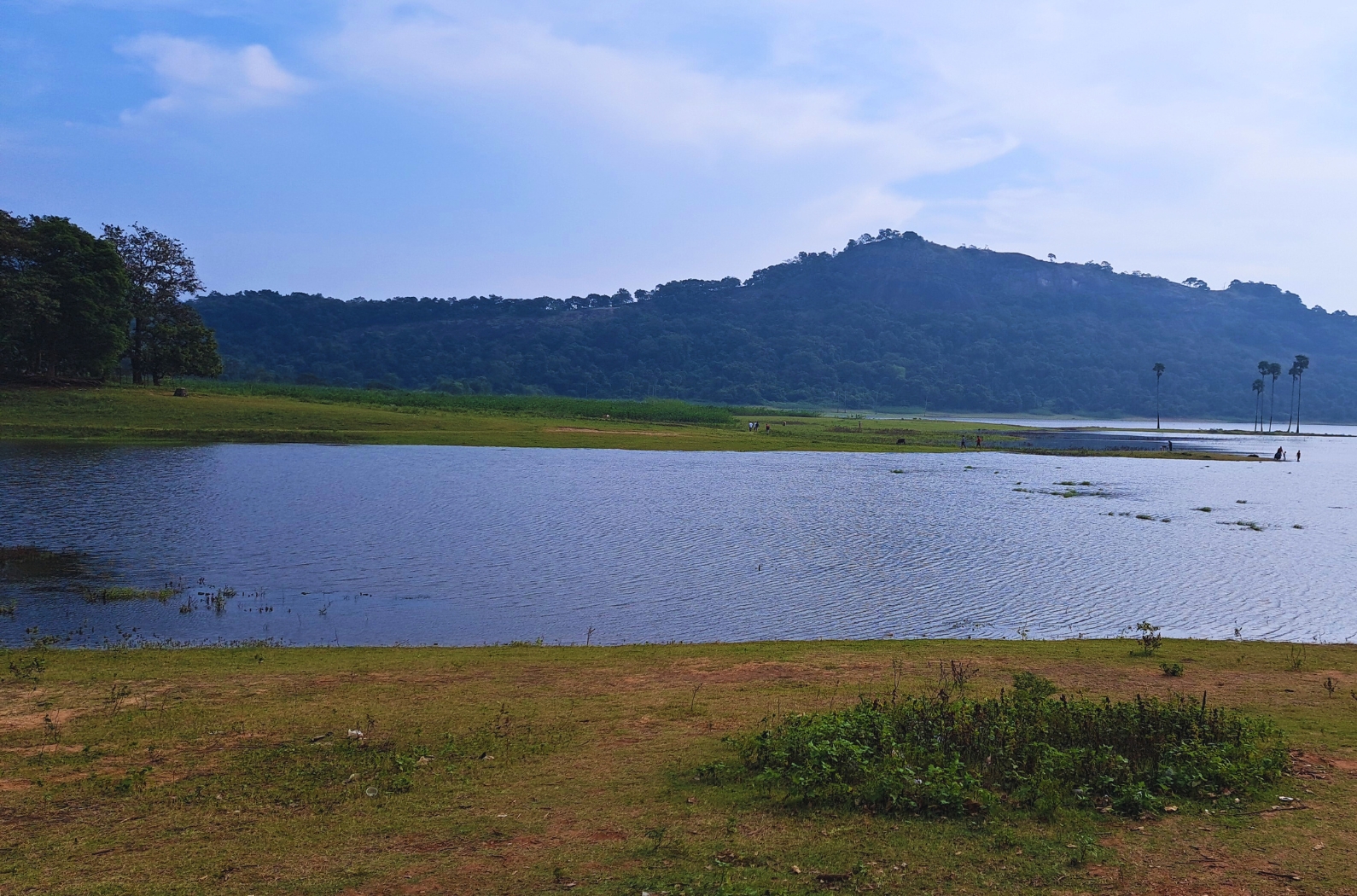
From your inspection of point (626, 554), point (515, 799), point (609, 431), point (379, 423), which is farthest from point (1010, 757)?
point (609, 431)

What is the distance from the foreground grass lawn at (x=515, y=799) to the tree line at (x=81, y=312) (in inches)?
2745

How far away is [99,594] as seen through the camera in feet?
69.8

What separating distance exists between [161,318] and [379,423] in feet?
92.0

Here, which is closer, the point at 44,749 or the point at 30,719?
the point at 44,749

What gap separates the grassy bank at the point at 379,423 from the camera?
Result: 209ft

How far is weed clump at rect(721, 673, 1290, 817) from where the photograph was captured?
30.8 feet

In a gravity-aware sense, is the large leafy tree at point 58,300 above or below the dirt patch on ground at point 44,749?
above

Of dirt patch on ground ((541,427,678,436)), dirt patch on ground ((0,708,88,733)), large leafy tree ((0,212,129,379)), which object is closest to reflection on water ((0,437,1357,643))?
dirt patch on ground ((0,708,88,733))

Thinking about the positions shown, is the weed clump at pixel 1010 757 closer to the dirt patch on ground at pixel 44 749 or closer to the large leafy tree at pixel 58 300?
the dirt patch on ground at pixel 44 749

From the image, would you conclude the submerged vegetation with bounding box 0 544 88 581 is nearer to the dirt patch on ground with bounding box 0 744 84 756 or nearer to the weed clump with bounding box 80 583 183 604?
the weed clump with bounding box 80 583 183 604

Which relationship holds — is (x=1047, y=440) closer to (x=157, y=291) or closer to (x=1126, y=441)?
(x=1126, y=441)

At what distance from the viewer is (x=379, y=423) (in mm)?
77562

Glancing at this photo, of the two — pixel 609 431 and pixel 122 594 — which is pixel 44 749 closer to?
pixel 122 594

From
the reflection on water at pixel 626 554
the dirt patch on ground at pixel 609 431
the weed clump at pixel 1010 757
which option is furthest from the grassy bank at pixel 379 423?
the weed clump at pixel 1010 757
